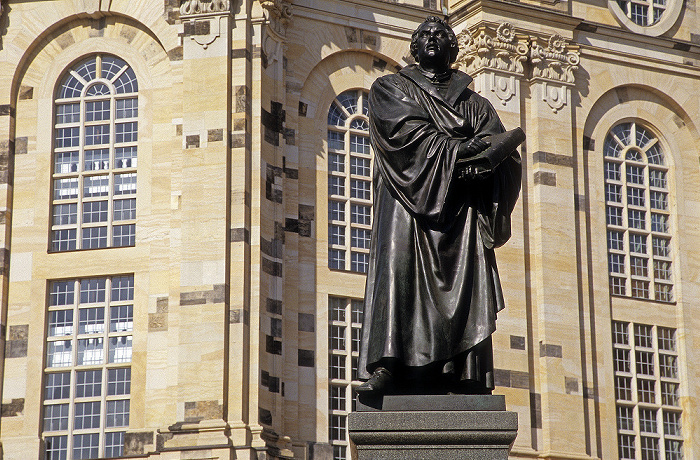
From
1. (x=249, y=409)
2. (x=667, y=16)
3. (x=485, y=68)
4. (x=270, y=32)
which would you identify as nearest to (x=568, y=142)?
(x=485, y=68)

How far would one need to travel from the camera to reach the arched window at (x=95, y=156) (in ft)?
88.3

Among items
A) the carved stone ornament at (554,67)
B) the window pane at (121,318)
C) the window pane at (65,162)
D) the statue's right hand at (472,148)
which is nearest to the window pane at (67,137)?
the window pane at (65,162)

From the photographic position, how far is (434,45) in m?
9.28

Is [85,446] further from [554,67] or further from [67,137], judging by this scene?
[554,67]

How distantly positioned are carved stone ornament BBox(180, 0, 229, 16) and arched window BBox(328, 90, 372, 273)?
3544mm

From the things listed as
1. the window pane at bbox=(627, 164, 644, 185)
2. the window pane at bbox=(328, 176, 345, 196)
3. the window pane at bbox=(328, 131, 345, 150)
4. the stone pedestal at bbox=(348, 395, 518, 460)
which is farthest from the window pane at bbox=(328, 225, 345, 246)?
the stone pedestal at bbox=(348, 395, 518, 460)

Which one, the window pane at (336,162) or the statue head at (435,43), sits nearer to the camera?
the statue head at (435,43)

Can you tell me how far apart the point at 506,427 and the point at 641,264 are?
901 inches

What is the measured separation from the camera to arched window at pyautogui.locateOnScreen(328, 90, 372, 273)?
27844mm

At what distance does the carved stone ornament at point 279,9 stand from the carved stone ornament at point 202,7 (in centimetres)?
83

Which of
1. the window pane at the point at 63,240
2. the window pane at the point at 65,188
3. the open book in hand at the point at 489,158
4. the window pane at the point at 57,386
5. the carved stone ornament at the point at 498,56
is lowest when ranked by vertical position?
the window pane at the point at 57,386

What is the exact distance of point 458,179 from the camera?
871cm

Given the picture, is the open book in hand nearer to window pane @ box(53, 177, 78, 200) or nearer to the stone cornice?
window pane @ box(53, 177, 78, 200)

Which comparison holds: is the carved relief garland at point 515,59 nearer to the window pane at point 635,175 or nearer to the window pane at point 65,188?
the window pane at point 635,175
